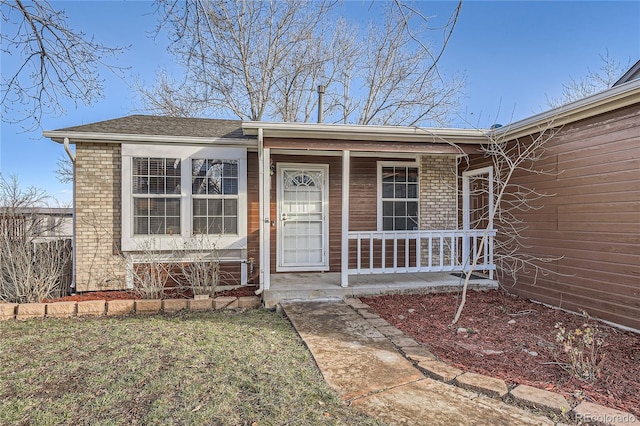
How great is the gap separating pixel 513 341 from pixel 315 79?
1242cm

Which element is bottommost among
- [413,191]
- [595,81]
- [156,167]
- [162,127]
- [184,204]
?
[184,204]

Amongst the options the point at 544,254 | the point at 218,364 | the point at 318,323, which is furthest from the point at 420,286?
the point at 218,364

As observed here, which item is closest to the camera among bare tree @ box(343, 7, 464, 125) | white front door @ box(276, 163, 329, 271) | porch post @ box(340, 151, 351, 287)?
porch post @ box(340, 151, 351, 287)

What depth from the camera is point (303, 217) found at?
22.6 ft

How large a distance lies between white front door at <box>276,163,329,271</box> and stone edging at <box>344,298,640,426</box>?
12.0 feet

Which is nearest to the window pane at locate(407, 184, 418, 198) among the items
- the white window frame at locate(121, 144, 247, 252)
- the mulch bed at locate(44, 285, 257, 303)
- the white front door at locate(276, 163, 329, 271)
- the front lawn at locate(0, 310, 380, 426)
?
the white front door at locate(276, 163, 329, 271)

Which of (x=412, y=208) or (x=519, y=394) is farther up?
(x=412, y=208)

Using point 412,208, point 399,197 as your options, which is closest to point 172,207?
point 399,197

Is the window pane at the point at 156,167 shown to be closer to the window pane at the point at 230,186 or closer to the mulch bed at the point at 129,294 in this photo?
the window pane at the point at 230,186

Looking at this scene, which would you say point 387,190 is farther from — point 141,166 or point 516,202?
point 141,166

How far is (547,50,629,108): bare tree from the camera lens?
14344 millimetres

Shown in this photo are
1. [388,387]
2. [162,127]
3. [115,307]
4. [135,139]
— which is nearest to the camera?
[388,387]

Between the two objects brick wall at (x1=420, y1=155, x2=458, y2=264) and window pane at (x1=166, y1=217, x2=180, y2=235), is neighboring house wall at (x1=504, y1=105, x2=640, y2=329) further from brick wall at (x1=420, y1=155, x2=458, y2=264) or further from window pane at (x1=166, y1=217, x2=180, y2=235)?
window pane at (x1=166, y1=217, x2=180, y2=235)

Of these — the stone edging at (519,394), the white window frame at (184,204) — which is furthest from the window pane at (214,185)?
the stone edging at (519,394)
